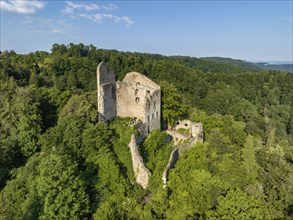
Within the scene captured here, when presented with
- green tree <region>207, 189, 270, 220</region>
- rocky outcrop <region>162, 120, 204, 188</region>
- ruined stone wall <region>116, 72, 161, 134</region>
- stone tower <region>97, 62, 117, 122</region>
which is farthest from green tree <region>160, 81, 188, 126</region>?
green tree <region>207, 189, 270, 220</region>

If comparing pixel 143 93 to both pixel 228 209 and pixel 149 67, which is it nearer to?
pixel 228 209

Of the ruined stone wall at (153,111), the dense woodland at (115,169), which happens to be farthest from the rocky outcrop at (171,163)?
the ruined stone wall at (153,111)

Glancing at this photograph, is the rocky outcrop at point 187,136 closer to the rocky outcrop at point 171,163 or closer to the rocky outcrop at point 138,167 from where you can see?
the rocky outcrop at point 171,163

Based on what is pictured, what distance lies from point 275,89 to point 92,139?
80824mm

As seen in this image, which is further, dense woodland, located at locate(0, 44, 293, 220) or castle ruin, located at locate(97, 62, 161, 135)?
castle ruin, located at locate(97, 62, 161, 135)

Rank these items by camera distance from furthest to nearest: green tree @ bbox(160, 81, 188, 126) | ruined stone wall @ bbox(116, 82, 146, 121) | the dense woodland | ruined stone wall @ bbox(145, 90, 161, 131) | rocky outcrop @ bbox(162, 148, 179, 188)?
green tree @ bbox(160, 81, 188, 126)
ruined stone wall @ bbox(116, 82, 146, 121)
ruined stone wall @ bbox(145, 90, 161, 131)
rocky outcrop @ bbox(162, 148, 179, 188)
the dense woodland

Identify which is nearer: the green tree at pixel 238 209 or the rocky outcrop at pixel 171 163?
the green tree at pixel 238 209

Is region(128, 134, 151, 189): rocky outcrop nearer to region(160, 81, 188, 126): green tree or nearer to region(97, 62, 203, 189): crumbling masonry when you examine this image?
region(97, 62, 203, 189): crumbling masonry

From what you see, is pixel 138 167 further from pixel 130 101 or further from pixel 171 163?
pixel 130 101

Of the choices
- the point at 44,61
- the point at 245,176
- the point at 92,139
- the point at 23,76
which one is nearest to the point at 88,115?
the point at 92,139

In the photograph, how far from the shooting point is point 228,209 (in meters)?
21.5

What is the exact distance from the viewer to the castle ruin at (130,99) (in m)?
31.3

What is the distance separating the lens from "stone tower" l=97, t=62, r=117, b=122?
1225 inches

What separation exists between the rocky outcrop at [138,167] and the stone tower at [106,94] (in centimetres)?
524
